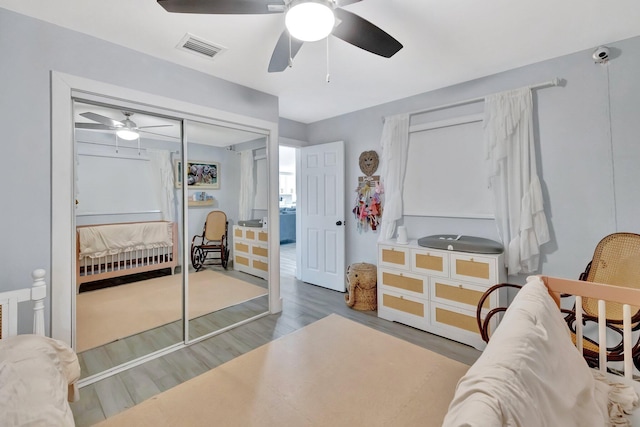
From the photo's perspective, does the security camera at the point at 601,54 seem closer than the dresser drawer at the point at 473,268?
Yes

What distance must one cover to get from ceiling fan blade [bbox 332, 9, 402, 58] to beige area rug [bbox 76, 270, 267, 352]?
7.91 ft

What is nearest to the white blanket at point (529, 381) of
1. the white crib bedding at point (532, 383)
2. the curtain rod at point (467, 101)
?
the white crib bedding at point (532, 383)

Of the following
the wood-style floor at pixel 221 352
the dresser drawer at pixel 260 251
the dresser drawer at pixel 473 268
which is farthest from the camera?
the dresser drawer at pixel 260 251

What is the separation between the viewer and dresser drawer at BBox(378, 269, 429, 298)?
2828 millimetres

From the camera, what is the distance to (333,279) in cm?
406

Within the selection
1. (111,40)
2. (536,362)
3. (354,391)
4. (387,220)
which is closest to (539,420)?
(536,362)

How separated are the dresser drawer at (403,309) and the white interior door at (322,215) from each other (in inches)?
36.0

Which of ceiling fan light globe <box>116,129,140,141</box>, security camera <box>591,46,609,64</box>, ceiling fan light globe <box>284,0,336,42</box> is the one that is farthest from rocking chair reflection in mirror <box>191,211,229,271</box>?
security camera <box>591,46,609,64</box>

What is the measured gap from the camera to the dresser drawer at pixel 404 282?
9.28 feet

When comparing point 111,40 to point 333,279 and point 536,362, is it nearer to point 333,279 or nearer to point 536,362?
point 536,362

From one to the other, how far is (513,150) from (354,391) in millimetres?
2475

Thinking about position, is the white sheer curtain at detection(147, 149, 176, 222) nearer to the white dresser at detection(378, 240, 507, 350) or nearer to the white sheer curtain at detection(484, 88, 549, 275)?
the white dresser at detection(378, 240, 507, 350)

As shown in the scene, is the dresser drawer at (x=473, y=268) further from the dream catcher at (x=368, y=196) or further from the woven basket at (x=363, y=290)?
the dream catcher at (x=368, y=196)

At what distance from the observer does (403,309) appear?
2.97 metres
